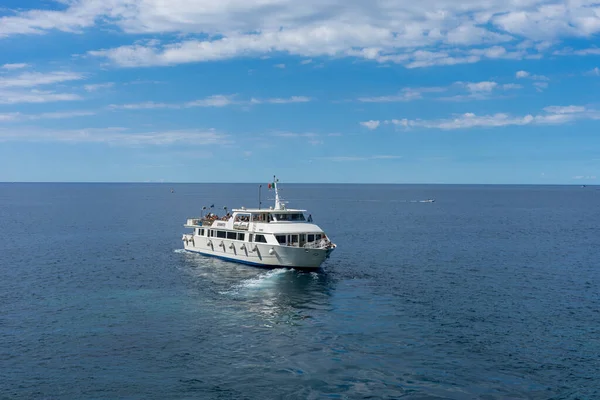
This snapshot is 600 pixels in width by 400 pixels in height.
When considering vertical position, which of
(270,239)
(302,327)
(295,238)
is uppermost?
(295,238)

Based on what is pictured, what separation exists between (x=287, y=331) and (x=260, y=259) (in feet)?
82.5

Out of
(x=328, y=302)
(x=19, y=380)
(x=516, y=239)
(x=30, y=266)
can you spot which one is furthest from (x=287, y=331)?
(x=516, y=239)

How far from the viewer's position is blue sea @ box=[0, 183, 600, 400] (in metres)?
30.6

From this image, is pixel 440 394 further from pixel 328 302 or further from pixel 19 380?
pixel 19 380

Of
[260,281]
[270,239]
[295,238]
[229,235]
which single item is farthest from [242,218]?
[260,281]

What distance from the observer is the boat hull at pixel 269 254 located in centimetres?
6138

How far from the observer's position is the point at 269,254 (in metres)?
63.2

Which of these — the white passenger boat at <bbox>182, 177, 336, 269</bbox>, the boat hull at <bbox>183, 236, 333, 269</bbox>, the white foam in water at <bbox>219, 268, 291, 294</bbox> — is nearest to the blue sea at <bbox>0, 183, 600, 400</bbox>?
the white foam in water at <bbox>219, 268, 291, 294</bbox>

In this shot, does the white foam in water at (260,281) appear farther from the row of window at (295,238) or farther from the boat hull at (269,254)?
the row of window at (295,238)

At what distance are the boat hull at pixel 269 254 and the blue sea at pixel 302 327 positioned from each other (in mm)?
1245

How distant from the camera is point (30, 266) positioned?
66.9m

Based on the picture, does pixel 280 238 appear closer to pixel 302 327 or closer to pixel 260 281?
pixel 260 281

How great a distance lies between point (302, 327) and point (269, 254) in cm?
2265

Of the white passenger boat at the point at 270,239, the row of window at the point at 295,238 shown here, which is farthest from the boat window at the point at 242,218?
the row of window at the point at 295,238
